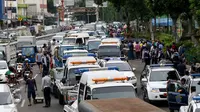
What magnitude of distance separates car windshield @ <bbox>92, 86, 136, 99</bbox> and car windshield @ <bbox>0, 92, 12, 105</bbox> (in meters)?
A: 3.07

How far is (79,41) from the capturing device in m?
51.0

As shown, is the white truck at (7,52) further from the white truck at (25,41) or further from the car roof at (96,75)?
the car roof at (96,75)

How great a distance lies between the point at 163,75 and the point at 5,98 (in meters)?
8.15

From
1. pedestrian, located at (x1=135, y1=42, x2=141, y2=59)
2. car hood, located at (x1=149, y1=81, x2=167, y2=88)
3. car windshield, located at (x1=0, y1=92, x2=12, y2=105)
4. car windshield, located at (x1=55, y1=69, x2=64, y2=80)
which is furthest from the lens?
pedestrian, located at (x1=135, y1=42, x2=141, y2=59)

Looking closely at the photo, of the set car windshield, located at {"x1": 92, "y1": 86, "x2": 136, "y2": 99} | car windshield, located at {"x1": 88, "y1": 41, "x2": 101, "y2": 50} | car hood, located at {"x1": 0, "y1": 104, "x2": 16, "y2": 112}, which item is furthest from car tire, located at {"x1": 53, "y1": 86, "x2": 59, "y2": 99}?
car windshield, located at {"x1": 88, "y1": 41, "x2": 101, "y2": 50}

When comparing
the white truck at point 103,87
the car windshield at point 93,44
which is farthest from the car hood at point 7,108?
the car windshield at point 93,44

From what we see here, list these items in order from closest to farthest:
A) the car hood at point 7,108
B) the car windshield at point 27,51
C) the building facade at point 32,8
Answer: the car hood at point 7,108, the car windshield at point 27,51, the building facade at point 32,8

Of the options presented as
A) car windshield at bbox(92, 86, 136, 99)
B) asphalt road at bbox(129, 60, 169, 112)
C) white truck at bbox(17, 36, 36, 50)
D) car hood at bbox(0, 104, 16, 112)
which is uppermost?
car windshield at bbox(92, 86, 136, 99)

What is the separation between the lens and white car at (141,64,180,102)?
23266 millimetres

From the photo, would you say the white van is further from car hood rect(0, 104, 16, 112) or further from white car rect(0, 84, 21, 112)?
car hood rect(0, 104, 16, 112)

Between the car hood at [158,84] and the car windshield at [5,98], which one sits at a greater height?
the car windshield at [5,98]

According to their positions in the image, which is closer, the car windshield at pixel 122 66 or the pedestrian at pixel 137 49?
the car windshield at pixel 122 66

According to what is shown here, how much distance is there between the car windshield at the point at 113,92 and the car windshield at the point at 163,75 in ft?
25.3

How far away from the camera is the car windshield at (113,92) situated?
54.5 ft
